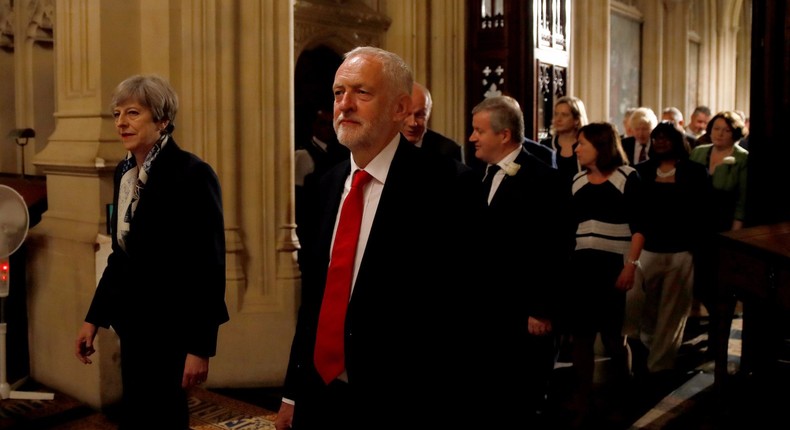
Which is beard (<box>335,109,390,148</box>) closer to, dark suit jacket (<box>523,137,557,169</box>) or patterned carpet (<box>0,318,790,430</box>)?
patterned carpet (<box>0,318,790,430</box>)

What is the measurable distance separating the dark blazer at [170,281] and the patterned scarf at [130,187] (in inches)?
0.8

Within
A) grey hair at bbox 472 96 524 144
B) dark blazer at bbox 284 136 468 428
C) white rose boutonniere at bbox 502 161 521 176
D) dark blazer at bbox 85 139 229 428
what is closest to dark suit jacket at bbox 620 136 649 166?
grey hair at bbox 472 96 524 144

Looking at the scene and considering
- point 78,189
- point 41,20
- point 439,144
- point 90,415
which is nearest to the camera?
point 90,415

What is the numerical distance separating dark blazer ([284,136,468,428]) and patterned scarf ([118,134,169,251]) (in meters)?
1.01

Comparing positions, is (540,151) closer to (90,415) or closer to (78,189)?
(78,189)

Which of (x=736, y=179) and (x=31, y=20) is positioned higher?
(x=31, y=20)

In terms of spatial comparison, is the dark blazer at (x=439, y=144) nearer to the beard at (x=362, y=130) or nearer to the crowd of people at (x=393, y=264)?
the crowd of people at (x=393, y=264)

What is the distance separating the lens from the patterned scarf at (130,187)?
282 centimetres

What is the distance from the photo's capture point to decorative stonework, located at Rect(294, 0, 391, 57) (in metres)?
6.25

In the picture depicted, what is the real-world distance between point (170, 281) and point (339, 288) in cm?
83

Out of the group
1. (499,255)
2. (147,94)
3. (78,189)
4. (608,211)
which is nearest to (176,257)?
(147,94)

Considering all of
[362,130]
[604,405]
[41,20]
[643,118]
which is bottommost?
[604,405]

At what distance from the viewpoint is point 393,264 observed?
212cm

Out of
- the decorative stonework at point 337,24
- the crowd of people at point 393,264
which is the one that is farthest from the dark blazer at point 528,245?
the decorative stonework at point 337,24
